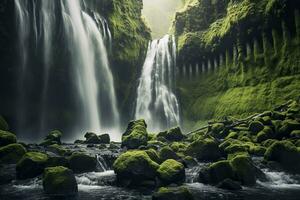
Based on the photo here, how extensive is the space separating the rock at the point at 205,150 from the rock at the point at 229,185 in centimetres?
704

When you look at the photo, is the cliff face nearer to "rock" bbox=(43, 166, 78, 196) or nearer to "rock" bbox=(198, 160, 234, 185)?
"rock" bbox=(198, 160, 234, 185)

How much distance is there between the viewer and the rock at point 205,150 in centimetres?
2647

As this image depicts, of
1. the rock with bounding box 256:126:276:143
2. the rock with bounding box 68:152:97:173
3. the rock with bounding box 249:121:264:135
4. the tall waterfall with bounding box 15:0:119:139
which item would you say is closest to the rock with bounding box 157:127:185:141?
the rock with bounding box 249:121:264:135

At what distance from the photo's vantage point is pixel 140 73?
66000mm

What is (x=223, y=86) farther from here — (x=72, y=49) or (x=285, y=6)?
(x=72, y=49)

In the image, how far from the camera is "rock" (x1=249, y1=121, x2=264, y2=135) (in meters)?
34.7

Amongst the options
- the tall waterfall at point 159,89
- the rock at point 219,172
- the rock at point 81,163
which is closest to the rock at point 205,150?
the rock at point 219,172

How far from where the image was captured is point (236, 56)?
58625mm

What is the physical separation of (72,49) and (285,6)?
33.2 m

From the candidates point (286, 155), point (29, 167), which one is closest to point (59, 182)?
point (29, 167)

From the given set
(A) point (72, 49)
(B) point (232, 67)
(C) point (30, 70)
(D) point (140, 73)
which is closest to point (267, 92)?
(B) point (232, 67)

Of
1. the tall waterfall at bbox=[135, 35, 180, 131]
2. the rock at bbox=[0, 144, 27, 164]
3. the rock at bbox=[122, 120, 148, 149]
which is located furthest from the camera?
the tall waterfall at bbox=[135, 35, 180, 131]

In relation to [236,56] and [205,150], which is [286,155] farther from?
[236,56]

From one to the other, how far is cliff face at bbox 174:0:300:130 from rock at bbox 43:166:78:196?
3666 centimetres
